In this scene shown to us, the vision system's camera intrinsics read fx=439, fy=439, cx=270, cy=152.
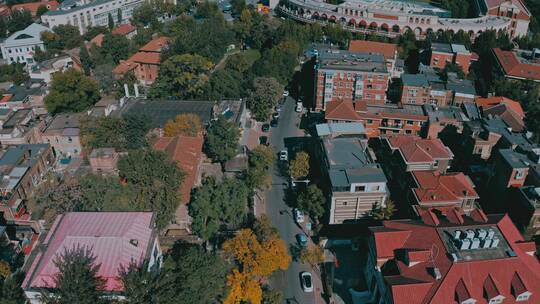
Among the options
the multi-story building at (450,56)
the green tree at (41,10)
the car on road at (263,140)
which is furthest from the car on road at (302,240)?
the green tree at (41,10)

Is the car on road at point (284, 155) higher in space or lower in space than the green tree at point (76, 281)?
lower

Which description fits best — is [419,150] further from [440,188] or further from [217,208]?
[217,208]

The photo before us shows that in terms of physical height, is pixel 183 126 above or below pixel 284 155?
above

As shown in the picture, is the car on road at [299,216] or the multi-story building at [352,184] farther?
the car on road at [299,216]

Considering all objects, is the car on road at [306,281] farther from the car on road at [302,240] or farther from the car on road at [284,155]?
the car on road at [284,155]

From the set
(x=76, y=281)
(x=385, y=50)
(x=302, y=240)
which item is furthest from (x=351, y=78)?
(x=76, y=281)

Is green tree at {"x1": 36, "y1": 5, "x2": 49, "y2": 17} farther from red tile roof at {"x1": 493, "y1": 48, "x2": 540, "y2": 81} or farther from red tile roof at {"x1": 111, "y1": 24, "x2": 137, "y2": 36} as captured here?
red tile roof at {"x1": 493, "y1": 48, "x2": 540, "y2": 81}

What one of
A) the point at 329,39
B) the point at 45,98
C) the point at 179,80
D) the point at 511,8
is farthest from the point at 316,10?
the point at 45,98
